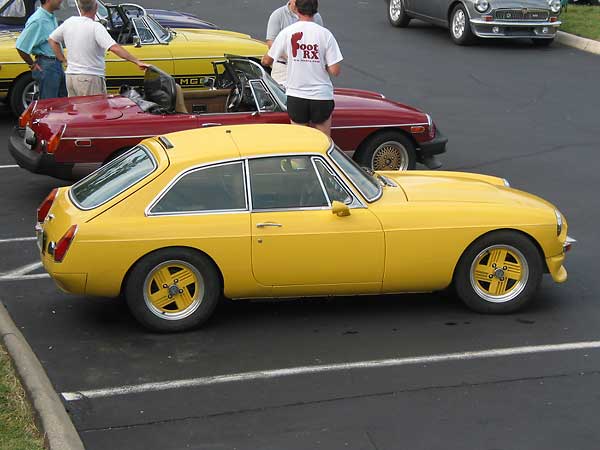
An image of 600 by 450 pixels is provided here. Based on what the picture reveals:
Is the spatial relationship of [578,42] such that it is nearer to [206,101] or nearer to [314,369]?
[206,101]

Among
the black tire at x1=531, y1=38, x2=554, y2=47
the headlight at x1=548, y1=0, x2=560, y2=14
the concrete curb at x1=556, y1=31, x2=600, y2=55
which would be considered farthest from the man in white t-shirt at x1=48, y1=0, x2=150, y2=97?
the concrete curb at x1=556, y1=31, x2=600, y2=55

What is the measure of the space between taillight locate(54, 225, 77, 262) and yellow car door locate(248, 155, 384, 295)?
1216 mm

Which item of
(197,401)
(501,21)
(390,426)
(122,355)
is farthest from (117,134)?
(501,21)

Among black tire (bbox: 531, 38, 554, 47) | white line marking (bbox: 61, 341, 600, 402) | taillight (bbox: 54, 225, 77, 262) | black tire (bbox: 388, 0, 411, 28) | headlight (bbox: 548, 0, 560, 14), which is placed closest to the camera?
white line marking (bbox: 61, 341, 600, 402)

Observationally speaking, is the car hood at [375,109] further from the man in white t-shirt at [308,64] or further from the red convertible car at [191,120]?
the man in white t-shirt at [308,64]

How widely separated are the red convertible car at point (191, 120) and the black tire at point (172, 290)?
3.09m

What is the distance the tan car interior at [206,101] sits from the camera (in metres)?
10.7

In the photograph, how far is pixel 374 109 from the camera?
34.8 ft

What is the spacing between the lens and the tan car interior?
10656 mm

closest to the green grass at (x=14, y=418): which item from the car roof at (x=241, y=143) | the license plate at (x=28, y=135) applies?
the car roof at (x=241, y=143)

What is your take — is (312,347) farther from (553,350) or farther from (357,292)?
(553,350)

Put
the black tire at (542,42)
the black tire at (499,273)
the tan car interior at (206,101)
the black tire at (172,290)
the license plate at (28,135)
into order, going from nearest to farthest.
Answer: the black tire at (172,290) < the black tire at (499,273) < the license plate at (28,135) < the tan car interior at (206,101) < the black tire at (542,42)

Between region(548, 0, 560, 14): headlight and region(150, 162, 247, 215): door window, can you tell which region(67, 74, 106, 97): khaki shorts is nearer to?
region(150, 162, 247, 215): door window

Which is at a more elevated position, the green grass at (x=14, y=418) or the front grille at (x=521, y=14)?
the front grille at (x=521, y=14)
